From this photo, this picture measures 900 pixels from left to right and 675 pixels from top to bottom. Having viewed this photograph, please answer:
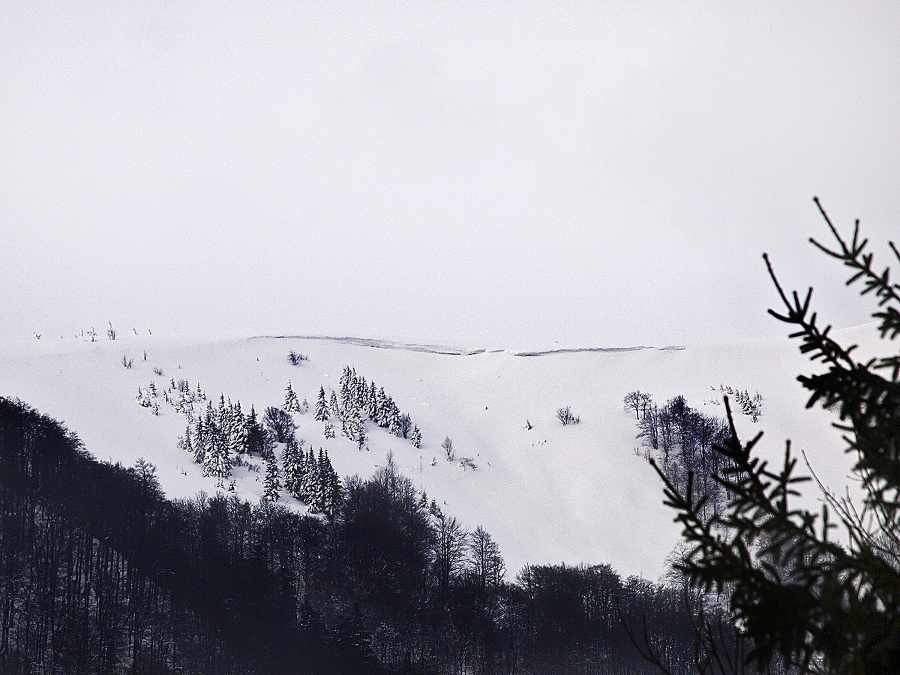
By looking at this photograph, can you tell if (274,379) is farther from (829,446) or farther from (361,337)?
(829,446)

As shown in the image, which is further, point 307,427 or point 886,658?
point 307,427

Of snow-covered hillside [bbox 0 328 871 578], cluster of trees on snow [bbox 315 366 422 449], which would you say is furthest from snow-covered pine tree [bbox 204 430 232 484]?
cluster of trees on snow [bbox 315 366 422 449]

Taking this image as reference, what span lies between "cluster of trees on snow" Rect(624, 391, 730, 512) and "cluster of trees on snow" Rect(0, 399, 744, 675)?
20.9 meters

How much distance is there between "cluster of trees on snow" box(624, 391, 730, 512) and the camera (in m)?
72.3

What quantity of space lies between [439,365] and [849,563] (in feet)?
377

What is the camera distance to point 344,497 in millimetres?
60312

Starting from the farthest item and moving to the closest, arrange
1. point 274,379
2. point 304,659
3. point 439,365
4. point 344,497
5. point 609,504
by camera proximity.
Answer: point 439,365, point 274,379, point 609,504, point 344,497, point 304,659

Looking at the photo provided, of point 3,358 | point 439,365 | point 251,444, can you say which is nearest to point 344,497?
point 251,444

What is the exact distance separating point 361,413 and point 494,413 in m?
21.1

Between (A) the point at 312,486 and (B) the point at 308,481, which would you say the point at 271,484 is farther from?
(A) the point at 312,486

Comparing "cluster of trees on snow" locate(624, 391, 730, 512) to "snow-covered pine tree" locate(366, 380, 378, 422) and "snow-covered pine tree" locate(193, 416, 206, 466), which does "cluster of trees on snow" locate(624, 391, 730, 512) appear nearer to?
"snow-covered pine tree" locate(366, 380, 378, 422)

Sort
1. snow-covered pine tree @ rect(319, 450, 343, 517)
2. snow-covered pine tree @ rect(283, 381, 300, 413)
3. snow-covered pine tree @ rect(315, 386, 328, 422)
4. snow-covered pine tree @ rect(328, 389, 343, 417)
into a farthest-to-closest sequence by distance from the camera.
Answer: snow-covered pine tree @ rect(283, 381, 300, 413), snow-covered pine tree @ rect(328, 389, 343, 417), snow-covered pine tree @ rect(315, 386, 328, 422), snow-covered pine tree @ rect(319, 450, 343, 517)

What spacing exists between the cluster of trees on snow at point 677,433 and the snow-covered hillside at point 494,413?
7.06ft

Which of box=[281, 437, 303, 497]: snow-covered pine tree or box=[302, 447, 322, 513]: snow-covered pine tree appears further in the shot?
box=[281, 437, 303, 497]: snow-covered pine tree
